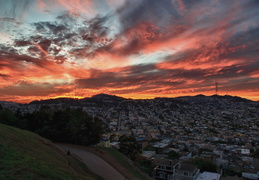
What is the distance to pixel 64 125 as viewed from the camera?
1190 inches

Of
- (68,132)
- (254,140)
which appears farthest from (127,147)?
(254,140)

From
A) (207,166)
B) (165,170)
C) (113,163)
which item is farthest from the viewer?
(207,166)

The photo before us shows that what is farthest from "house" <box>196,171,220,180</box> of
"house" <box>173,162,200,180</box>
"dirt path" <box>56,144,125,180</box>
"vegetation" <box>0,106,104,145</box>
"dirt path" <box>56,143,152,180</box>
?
"dirt path" <box>56,144,125,180</box>

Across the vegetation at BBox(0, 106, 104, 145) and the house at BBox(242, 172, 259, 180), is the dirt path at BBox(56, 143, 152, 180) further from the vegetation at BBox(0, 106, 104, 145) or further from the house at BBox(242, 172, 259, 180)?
the house at BBox(242, 172, 259, 180)

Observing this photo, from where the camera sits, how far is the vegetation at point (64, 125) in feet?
95.2

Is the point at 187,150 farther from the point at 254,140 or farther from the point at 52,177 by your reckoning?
the point at 52,177

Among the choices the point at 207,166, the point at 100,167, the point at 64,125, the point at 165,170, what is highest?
the point at 64,125

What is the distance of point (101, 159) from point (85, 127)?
8.54m

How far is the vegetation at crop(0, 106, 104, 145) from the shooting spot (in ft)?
95.2

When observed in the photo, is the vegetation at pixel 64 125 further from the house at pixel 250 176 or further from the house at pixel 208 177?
the house at pixel 250 176

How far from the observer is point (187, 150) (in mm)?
55375

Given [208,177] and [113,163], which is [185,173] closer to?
[208,177]

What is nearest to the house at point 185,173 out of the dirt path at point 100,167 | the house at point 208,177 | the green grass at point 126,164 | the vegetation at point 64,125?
the house at point 208,177

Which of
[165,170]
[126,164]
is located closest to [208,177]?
[165,170]
